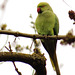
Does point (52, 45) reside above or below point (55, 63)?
above

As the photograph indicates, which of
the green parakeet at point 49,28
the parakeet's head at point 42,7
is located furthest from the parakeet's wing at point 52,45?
the parakeet's head at point 42,7

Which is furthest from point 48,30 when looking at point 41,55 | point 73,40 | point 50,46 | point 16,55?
point 73,40

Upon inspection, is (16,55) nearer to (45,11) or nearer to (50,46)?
(50,46)

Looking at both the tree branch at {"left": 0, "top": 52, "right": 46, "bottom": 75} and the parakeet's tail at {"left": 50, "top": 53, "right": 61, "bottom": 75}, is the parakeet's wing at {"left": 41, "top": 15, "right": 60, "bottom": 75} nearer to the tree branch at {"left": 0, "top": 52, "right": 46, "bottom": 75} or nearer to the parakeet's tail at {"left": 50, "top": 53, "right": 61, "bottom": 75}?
the parakeet's tail at {"left": 50, "top": 53, "right": 61, "bottom": 75}

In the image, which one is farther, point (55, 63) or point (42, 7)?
point (42, 7)

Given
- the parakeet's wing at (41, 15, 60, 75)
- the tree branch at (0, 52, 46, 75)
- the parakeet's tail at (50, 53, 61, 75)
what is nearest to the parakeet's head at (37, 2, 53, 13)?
the parakeet's wing at (41, 15, 60, 75)

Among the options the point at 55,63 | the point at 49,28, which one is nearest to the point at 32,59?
the point at 55,63

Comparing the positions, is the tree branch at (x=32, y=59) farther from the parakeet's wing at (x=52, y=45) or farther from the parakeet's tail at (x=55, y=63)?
the parakeet's wing at (x=52, y=45)

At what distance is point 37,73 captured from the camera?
247 cm

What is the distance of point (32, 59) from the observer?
2354mm

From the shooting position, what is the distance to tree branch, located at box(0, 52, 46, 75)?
2236 mm

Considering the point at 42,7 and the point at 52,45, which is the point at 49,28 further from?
the point at 42,7

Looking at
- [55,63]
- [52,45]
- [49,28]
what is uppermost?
[49,28]

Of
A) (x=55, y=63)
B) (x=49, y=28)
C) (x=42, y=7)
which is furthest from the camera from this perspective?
(x=42, y=7)
